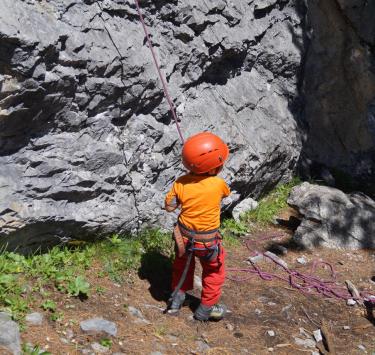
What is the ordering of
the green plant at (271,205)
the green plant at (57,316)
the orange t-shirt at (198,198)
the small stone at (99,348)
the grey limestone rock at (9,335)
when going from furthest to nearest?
the green plant at (271,205) < the orange t-shirt at (198,198) < the green plant at (57,316) < the small stone at (99,348) < the grey limestone rock at (9,335)

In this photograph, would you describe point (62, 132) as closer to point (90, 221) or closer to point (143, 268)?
point (90, 221)

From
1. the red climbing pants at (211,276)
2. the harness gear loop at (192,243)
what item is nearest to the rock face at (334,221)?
the red climbing pants at (211,276)

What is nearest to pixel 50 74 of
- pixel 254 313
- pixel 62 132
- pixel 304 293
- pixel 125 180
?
pixel 62 132

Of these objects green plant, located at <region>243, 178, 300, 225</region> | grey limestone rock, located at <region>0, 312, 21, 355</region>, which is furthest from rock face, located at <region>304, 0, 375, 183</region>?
grey limestone rock, located at <region>0, 312, 21, 355</region>

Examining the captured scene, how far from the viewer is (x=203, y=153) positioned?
4.43m

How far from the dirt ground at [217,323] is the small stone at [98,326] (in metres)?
0.05

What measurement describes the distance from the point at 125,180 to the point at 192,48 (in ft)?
5.56

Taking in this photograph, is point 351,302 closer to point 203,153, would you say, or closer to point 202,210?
point 202,210

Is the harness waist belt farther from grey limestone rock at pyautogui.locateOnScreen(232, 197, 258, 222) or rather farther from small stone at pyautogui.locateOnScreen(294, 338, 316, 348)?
grey limestone rock at pyautogui.locateOnScreen(232, 197, 258, 222)

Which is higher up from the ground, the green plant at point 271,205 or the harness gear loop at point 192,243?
the harness gear loop at point 192,243

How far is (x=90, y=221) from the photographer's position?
5.18m

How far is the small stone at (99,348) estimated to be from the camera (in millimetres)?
4074

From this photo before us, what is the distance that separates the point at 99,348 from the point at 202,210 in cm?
136

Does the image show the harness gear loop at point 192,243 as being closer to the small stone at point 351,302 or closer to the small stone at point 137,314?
the small stone at point 137,314
